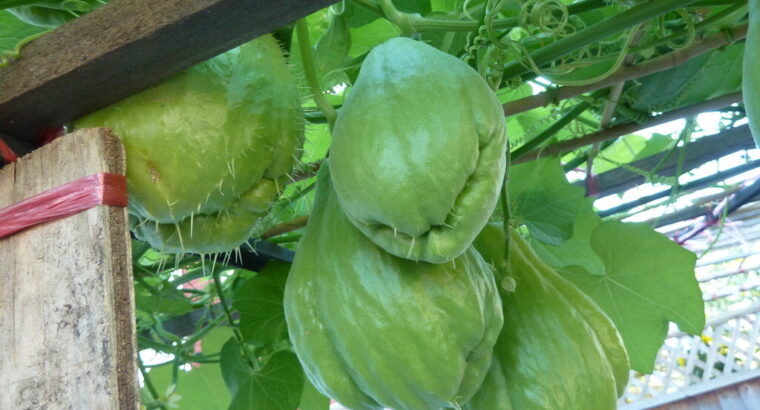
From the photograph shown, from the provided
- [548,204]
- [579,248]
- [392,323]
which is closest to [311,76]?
Answer: [392,323]

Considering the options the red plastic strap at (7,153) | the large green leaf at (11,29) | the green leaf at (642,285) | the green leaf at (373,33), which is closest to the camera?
the red plastic strap at (7,153)

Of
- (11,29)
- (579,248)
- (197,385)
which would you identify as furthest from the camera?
(197,385)

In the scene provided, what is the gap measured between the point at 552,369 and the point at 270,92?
34 cm

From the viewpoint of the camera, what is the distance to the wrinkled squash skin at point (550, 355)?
719 mm

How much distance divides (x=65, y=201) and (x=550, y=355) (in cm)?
43

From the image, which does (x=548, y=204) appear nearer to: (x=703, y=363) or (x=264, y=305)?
(x=264, y=305)

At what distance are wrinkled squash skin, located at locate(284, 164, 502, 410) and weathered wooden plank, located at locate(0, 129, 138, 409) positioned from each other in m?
0.16

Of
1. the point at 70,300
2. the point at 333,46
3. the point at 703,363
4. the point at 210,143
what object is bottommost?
the point at 703,363

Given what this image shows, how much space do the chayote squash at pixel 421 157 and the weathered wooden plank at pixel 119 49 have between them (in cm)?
9

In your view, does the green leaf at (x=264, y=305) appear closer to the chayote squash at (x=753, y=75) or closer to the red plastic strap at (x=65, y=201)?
the red plastic strap at (x=65, y=201)

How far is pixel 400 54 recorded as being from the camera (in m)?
0.63

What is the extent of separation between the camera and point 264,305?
1.26m

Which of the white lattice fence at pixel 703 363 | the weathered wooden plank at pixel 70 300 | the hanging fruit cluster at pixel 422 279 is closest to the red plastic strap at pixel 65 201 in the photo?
the weathered wooden plank at pixel 70 300

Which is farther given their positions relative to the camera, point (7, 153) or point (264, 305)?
point (264, 305)
